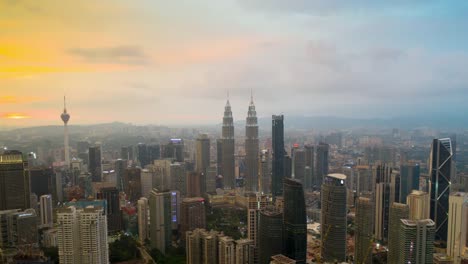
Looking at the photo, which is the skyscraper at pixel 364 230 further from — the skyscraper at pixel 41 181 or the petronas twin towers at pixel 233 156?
the skyscraper at pixel 41 181

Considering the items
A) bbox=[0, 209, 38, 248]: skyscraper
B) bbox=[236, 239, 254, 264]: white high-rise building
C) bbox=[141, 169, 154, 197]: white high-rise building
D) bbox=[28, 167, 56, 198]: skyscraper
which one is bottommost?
bbox=[236, 239, 254, 264]: white high-rise building

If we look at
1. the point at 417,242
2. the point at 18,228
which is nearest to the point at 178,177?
the point at 18,228

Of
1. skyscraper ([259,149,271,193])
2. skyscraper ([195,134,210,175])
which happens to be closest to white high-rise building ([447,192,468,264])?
skyscraper ([259,149,271,193])

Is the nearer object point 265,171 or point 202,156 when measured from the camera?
point 265,171

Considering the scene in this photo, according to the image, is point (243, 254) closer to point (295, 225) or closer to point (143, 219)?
point (295, 225)

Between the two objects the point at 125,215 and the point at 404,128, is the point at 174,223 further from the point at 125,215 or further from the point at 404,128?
the point at 404,128

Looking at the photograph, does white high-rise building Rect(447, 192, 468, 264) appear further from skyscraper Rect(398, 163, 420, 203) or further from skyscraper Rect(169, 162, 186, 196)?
skyscraper Rect(169, 162, 186, 196)

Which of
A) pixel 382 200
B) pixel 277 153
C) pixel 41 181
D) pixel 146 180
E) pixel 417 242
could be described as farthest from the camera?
pixel 277 153
